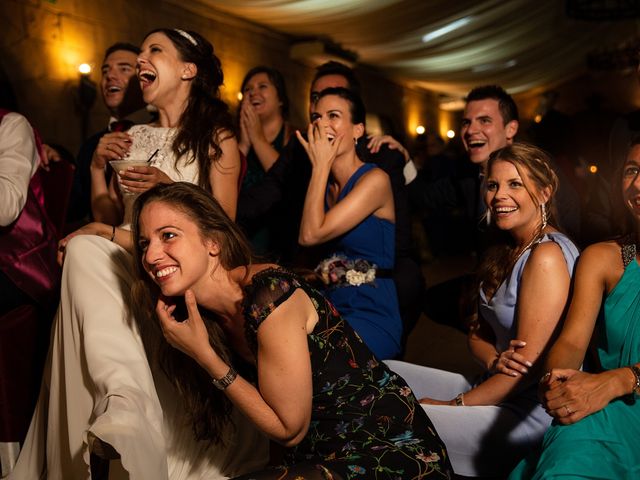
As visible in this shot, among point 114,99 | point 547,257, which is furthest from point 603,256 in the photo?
point 114,99

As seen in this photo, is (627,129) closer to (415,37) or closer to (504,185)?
(504,185)

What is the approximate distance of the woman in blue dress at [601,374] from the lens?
158 centimetres

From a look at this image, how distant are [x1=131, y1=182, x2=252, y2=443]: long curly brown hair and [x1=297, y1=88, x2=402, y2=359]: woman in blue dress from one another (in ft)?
2.25

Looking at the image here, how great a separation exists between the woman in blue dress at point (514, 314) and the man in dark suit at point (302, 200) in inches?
27.4

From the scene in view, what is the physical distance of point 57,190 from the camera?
2.71m

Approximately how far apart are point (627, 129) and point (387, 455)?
2068 mm

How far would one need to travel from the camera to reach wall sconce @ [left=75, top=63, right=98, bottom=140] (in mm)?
5984

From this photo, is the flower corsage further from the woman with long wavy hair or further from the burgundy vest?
the burgundy vest

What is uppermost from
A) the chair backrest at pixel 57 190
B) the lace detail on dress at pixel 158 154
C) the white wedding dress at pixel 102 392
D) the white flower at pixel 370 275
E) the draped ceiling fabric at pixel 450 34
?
the draped ceiling fabric at pixel 450 34

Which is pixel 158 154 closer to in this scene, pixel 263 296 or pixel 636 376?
pixel 263 296

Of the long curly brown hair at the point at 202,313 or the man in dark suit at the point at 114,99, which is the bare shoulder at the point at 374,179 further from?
the man in dark suit at the point at 114,99

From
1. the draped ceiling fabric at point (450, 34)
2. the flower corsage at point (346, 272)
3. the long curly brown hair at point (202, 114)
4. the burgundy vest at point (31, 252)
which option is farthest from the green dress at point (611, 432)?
the draped ceiling fabric at point (450, 34)

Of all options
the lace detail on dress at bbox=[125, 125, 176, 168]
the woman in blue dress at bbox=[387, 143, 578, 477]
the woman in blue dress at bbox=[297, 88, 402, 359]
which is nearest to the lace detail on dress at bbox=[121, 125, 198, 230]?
the lace detail on dress at bbox=[125, 125, 176, 168]

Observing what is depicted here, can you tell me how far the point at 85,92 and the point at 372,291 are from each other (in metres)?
4.42
